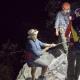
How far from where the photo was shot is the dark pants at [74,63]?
6.78 meters

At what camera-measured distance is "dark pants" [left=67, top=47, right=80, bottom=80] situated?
6.78 metres

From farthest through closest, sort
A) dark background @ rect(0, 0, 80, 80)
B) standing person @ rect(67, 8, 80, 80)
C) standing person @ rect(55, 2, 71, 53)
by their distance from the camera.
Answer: dark background @ rect(0, 0, 80, 80), standing person @ rect(55, 2, 71, 53), standing person @ rect(67, 8, 80, 80)

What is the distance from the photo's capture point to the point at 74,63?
23.1 ft

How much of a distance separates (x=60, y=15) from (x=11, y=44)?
12.9 ft

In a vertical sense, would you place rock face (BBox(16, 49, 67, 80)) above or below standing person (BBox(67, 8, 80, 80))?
below

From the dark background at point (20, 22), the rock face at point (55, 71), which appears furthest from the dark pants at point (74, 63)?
the dark background at point (20, 22)

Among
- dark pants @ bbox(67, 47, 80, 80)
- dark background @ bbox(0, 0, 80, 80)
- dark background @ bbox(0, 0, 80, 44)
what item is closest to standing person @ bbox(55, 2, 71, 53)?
dark pants @ bbox(67, 47, 80, 80)

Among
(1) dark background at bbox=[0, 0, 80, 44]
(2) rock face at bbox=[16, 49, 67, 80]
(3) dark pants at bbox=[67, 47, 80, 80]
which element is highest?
(1) dark background at bbox=[0, 0, 80, 44]

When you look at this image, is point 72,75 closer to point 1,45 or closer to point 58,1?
point 58,1

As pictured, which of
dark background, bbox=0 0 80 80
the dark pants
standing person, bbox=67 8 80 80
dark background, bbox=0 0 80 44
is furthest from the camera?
dark background, bbox=0 0 80 44

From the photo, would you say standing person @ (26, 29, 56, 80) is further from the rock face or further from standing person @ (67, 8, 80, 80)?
the rock face

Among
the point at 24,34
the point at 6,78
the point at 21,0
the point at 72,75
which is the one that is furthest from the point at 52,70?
the point at 21,0

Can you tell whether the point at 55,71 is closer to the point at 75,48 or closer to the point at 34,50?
the point at 34,50

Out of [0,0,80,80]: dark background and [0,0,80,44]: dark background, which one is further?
[0,0,80,44]: dark background
